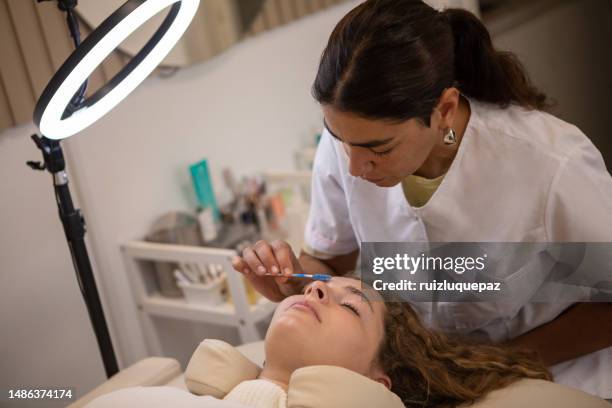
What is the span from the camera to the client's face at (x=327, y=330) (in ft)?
3.73

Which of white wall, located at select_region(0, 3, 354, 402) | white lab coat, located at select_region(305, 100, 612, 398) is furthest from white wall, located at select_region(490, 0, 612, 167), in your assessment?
white lab coat, located at select_region(305, 100, 612, 398)

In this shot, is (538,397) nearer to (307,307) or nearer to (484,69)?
(307,307)

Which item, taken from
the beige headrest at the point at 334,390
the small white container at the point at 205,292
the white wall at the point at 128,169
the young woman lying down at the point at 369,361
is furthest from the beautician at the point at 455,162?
the white wall at the point at 128,169

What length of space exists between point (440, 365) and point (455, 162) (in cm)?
37

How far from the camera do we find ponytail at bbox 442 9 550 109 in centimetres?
119

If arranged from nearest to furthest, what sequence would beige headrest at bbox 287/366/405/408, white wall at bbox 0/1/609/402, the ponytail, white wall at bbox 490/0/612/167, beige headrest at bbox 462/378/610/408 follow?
beige headrest at bbox 287/366/405/408 < beige headrest at bbox 462/378/610/408 < the ponytail < white wall at bbox 0/1/609/402 < white wall at bbox 490/0/612/167

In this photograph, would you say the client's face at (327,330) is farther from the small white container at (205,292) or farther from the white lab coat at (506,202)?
the small white container at (205,292)

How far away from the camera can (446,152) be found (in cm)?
124

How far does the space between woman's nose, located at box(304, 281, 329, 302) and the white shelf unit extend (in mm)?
440

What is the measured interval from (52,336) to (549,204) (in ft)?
4.04

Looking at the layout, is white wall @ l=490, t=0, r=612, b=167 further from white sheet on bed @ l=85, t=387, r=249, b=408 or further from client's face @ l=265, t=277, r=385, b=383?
white sheet on bed @ l=85, t=387, r=249, b=408

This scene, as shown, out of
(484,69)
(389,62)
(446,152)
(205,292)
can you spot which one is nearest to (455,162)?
(446,152)

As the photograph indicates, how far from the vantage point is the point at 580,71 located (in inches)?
80.6

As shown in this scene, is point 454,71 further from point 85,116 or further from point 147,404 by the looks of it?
point 147,404
